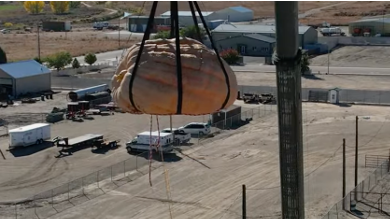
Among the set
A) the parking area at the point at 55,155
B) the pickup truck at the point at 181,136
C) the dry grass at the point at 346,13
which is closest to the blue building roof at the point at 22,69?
the parking area at the point at 55,155

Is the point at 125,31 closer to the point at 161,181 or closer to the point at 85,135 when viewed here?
the point at 85,135

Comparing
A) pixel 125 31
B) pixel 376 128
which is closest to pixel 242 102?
pixel 376 128

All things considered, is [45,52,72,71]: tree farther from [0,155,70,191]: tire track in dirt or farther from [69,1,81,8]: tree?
[69,1,81,8]: tree

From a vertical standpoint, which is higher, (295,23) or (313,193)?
(295,23)

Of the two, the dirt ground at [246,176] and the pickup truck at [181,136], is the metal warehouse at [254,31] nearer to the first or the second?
the dirt ground at [246,176]

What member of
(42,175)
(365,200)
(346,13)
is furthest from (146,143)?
(346,13)

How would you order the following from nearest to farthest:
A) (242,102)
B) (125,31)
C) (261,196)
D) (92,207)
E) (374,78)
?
(92,207) → (261,196) → (242,102) → (374,78) → (125,31)
